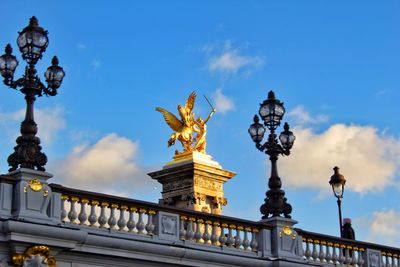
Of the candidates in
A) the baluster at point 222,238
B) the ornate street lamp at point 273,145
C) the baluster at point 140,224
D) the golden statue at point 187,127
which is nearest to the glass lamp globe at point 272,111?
the ornate street lamp at point 273,145

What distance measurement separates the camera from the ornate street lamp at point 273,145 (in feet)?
81.1

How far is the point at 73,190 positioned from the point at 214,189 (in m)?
27.9

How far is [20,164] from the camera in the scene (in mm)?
20609

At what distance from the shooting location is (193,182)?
47906mm

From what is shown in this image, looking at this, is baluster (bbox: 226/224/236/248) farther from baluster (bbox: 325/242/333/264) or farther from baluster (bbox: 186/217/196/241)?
baluster (bbox: 325/242/333/264)

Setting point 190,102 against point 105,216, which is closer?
point 105,216

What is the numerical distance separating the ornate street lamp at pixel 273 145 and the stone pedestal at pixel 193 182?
890 inches

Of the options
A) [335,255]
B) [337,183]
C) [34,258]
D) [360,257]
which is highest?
[337,183]

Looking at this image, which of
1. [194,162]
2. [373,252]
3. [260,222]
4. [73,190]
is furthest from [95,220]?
[194,162]

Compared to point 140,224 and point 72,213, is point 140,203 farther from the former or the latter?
point 72,213

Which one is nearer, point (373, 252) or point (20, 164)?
point (20, 164)

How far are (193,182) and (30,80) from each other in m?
27.2

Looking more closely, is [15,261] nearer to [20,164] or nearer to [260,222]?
[20,164]

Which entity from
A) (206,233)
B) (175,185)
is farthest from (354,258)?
(175,185)
